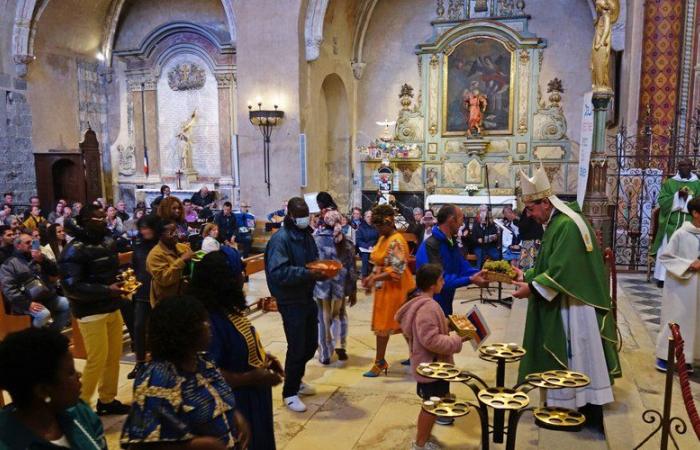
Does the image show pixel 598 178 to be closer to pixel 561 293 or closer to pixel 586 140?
pixel 586 140

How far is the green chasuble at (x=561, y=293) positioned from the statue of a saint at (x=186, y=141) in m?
13.8

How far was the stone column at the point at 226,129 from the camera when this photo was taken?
50.9 ft

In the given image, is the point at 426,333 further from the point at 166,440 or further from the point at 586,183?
the point at 586,183

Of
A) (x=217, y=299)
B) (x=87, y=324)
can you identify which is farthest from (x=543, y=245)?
(x=87, y=324)

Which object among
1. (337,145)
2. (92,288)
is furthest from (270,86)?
(92,288)

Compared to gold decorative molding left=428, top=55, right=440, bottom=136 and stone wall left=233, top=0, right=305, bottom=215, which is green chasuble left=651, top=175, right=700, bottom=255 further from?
gold decorative molding left=428, top=55, right=440, bottom=136

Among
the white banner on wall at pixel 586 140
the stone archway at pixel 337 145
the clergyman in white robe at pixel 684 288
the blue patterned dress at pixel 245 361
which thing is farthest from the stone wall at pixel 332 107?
the blue patterned dress at pixel 245 361

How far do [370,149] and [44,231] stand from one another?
944cm

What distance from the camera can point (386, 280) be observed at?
519 cm

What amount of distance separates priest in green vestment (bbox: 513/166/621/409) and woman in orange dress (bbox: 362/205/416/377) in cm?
152

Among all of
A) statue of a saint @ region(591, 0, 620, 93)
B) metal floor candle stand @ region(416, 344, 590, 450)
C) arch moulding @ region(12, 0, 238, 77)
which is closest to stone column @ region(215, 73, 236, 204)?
arch moulding @ region(12, 0, 238, 77)

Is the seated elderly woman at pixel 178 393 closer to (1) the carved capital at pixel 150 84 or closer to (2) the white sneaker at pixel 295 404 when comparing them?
(2) the white sneaker at pixel 295 404

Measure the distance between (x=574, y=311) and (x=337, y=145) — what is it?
13.0 m

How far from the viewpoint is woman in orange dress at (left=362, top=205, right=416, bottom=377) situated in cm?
514
